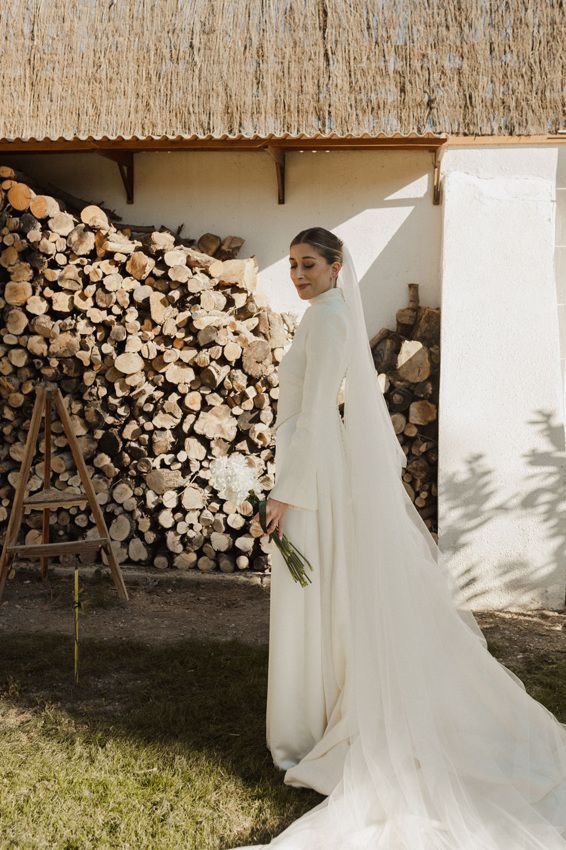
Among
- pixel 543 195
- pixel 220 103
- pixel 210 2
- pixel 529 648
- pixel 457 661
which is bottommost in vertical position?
pixel 529 648

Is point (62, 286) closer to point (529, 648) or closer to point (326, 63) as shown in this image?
point (326, 63)

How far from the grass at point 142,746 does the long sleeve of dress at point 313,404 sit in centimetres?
105

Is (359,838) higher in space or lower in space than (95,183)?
lower

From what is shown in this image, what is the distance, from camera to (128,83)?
6.30 metres

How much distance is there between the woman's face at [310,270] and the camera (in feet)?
10.3

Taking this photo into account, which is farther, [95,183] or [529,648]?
[95,183]

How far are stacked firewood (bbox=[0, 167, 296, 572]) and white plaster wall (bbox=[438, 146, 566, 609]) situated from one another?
4.15 feet

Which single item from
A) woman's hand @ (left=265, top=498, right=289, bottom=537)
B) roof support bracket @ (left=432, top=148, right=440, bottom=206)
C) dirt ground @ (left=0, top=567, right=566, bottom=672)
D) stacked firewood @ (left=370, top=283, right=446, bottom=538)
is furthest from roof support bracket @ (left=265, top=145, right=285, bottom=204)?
woman's hand @ (left=265, top=498, right=289, bottom=537)

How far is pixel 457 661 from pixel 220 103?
178 inches

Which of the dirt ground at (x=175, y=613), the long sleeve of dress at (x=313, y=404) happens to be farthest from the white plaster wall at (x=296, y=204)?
the long sleeve of dress at (x=313, y=404)

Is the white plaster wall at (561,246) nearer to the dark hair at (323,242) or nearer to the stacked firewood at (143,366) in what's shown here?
the stacked firewood at (143,366)

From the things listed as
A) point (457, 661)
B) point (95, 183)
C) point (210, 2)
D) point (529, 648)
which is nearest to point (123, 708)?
point (457, 661)

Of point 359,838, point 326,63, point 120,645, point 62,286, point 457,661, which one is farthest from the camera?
point 326,63

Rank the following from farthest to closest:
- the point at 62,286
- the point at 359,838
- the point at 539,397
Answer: the point at 62,286 → the point at 539,397 → the point at 359,838
